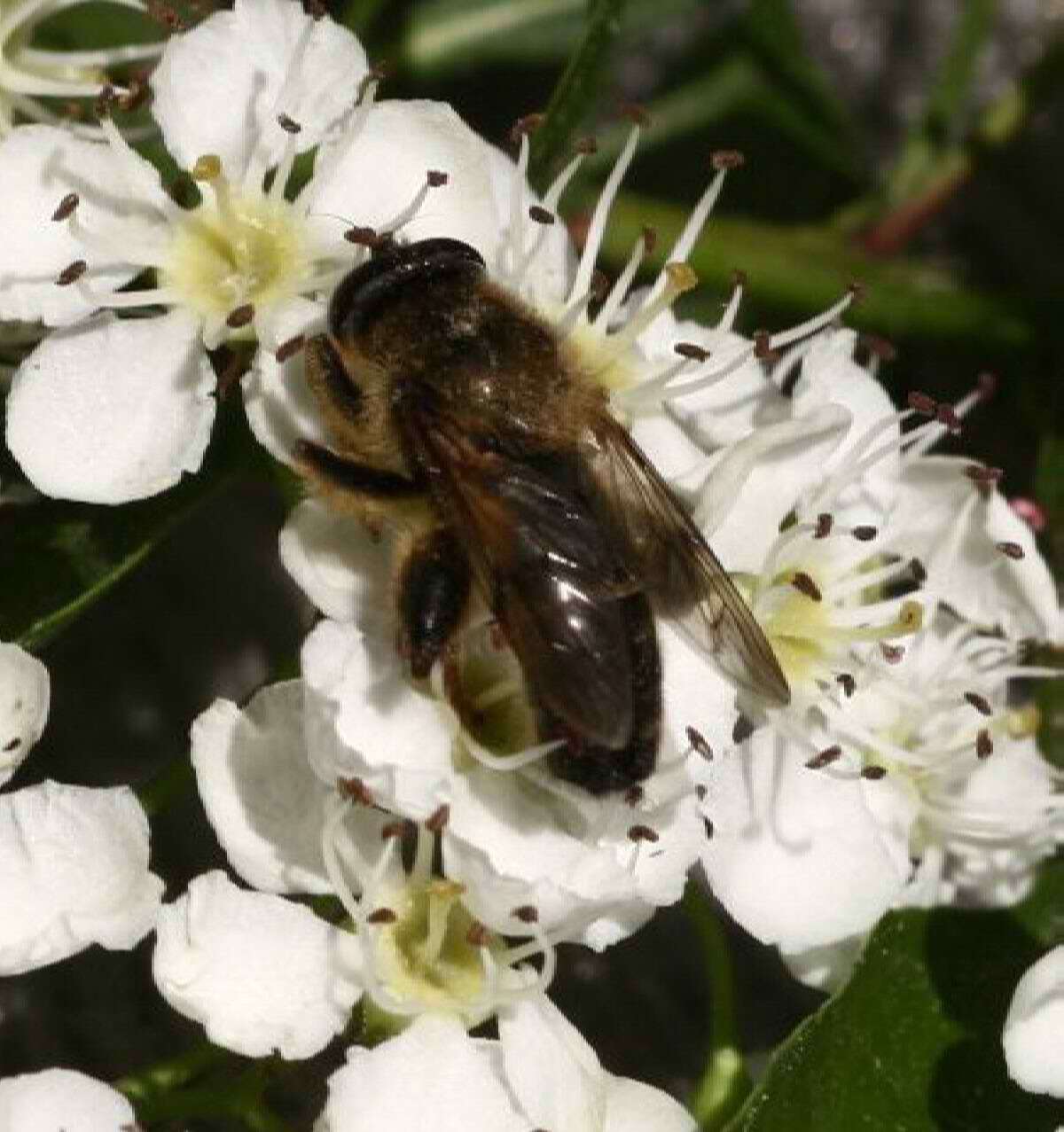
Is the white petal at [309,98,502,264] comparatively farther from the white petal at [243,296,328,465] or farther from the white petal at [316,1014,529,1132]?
the white petal at [316,1014,529,1132]

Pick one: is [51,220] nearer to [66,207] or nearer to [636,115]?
[66,207]

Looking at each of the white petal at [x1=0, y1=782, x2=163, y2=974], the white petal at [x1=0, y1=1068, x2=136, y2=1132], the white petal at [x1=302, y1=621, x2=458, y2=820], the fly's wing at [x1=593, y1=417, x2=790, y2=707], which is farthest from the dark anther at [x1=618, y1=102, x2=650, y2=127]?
the white petal at [x1=0, y1=1068, x2=136, y2=1132]

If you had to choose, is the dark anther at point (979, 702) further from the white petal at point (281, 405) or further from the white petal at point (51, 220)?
the white petal at point (51, 220)

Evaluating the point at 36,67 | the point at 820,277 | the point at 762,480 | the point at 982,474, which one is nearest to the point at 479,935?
the point at 762,480

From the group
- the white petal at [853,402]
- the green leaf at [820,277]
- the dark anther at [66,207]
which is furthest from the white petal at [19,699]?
the green leaf at [820,277]

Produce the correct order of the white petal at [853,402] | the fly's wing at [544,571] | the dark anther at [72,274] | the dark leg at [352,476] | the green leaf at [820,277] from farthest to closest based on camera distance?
the green leaf at [820,277] → the white petal at [853,402] → the dark anther at [72,274] → the dark leg at [352,476] → the fly's wing at [544,571]

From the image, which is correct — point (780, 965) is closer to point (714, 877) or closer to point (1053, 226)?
point (714, 877)

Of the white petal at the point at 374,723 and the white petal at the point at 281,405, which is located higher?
the white petal at the point at 281,405
